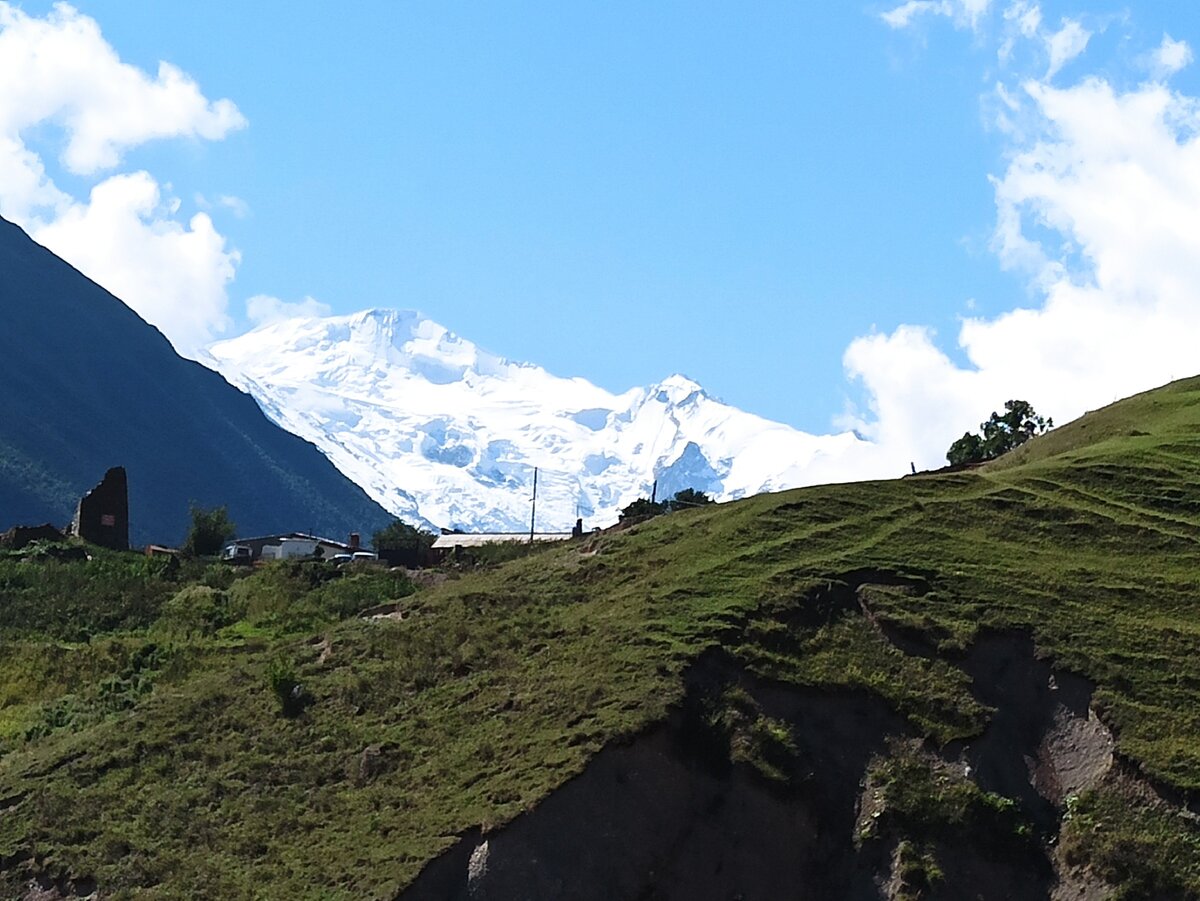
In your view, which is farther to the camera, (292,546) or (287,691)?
(292,546)

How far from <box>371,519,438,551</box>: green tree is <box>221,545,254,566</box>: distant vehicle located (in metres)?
7.83

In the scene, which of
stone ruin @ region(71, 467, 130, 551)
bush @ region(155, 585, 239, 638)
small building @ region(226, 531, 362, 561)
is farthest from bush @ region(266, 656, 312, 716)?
small building @ region(226, 531, 362, 561)

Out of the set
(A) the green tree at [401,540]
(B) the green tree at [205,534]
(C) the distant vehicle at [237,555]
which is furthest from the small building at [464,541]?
(B) the green tree at [205,534]

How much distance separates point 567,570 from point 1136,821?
1674cm

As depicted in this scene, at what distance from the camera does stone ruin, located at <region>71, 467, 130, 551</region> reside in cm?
8675

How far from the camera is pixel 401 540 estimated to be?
339 ft

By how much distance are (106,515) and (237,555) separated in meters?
7.25

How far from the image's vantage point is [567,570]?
43.7 m

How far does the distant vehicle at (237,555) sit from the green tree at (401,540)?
783 centimetres

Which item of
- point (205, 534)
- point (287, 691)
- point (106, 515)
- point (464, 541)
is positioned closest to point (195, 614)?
point (287, 691)

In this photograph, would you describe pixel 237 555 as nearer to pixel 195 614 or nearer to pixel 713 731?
pixel 195 614

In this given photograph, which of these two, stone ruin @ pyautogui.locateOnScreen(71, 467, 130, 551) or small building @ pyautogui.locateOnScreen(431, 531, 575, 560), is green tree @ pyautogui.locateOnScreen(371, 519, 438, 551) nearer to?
small building @ pyautogui.locateOnScreen(431, 531, 575, 560)

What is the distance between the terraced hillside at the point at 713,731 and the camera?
31.0 m

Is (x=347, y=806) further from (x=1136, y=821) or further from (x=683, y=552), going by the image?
(x=1136, y=821)
